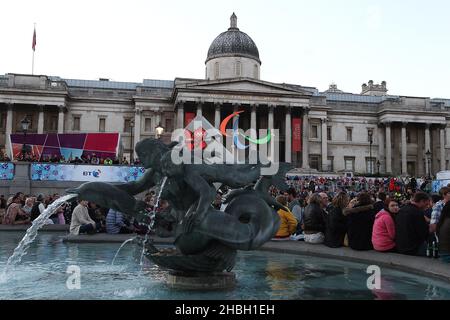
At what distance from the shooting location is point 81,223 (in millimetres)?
11875

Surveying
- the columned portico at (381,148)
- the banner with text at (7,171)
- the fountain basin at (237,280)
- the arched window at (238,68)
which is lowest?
the fountain basin at (237,280)

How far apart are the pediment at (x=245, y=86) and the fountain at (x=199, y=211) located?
41.0m

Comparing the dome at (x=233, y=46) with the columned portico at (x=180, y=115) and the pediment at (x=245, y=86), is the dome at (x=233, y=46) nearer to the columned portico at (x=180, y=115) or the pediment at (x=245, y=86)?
the pediment at (x=245, y=86)

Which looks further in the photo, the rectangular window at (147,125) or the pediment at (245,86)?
the rectangular window at (147,125)

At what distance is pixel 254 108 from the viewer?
1890 inches

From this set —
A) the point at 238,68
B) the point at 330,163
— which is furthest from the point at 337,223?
the point at 330,163

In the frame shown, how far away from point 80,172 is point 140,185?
21239 millimetres

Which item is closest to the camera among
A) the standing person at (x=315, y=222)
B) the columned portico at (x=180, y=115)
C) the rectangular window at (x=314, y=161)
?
the standing person at (x=315, y=222)

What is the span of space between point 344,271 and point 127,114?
150 feet

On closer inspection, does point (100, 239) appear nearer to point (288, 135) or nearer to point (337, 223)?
point (337, 223)

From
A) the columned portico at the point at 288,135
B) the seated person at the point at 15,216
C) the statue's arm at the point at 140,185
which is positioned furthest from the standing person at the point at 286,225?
the columned portico at the point at 288,135

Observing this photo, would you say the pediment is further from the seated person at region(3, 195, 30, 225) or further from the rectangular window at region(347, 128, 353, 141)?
the seated person at region(3, 195, 30, 225)

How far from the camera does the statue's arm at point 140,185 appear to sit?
6.45 m
